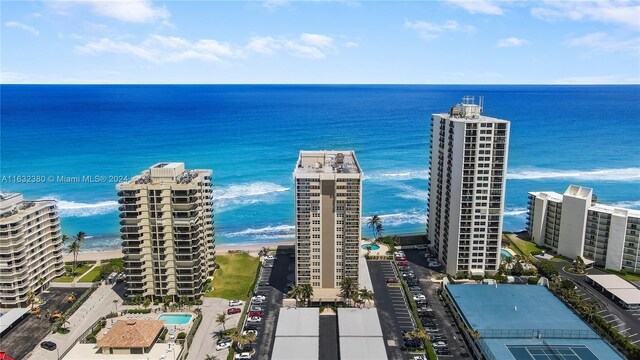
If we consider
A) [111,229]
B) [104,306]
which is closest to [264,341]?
[104,306]

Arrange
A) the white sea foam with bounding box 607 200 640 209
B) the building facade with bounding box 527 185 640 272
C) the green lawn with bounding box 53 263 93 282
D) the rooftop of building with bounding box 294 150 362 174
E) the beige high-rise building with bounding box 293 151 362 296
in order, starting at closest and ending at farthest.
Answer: the beige high-rise building with bounding box 293 151 362 296 → the rooftop of building with bounding box 294 150 362 174 → the green lawn with bounding box 53 263 93 282 → the building facade with bounding box 527 185 640 272 → the white sea foam with bounding box 607 200 640 209

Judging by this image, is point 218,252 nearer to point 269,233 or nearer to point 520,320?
point 269,233

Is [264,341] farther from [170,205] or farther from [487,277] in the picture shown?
[487,277]

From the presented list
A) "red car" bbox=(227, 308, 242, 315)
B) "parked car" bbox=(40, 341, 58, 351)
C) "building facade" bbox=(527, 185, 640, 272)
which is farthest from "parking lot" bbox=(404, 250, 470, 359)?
"parked car" bbox=(40, 341, 58, 351)

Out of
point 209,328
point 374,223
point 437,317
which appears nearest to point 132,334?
point 209,328

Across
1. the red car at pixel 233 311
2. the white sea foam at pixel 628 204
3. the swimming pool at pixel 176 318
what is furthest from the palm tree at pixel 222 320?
the white sea foam at pixel 628 204

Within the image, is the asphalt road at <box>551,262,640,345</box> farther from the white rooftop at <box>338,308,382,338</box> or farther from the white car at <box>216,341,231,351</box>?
the white car at <box>216,341,231,351</box>

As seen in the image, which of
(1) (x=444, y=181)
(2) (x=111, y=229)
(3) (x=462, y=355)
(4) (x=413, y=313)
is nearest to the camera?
(3) (x=462, y=355)
